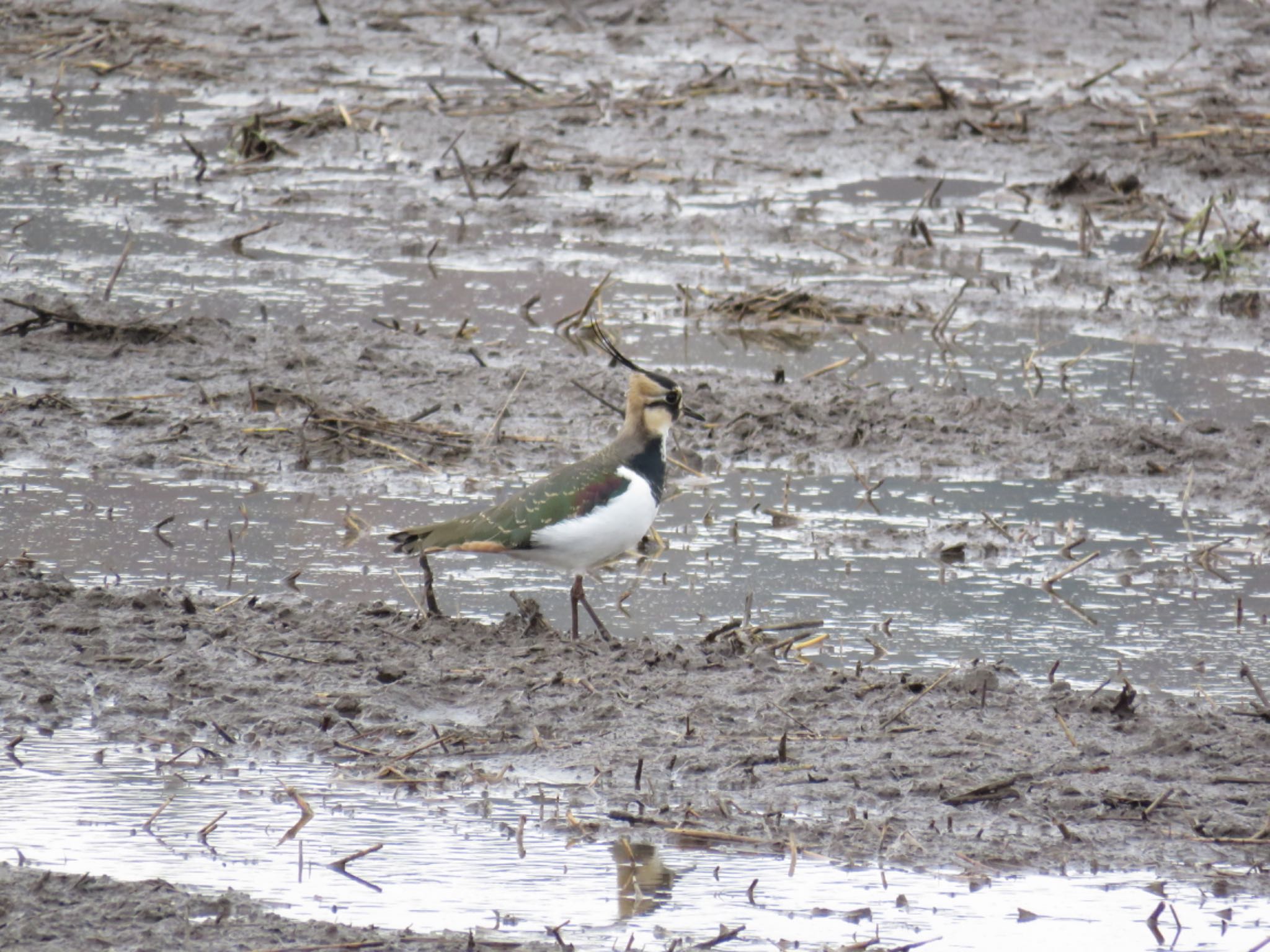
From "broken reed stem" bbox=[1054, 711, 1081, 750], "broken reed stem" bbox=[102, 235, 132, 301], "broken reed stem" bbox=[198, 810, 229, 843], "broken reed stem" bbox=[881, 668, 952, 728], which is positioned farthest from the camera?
"broken reed stem" bbox=[102, 235, 132, 301]

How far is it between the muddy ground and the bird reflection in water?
117 millimetres

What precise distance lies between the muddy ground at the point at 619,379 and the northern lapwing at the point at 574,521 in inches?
8.5

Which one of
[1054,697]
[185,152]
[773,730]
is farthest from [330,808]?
[185,152]

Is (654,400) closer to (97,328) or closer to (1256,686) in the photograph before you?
(1256,686)

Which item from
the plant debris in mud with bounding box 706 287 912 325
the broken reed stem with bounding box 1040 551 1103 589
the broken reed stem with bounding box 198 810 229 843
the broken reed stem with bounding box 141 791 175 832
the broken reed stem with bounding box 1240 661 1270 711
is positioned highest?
the broken reed stem with bounding box 1240 661 1270 711

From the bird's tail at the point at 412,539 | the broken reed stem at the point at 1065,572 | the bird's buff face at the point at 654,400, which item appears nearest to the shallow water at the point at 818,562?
the broken reed stem at the point at 1065,572

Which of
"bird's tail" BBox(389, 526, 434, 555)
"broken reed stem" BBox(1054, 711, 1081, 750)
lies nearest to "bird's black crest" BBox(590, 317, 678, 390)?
"bird's tail" BBox(389, 526, 434, 555)

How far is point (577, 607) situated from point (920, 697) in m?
1.12

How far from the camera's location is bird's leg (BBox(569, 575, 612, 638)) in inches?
223

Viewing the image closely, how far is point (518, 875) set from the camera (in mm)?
4223

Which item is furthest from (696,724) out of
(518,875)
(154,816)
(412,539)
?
(154,816)

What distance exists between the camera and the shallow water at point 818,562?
5949mm

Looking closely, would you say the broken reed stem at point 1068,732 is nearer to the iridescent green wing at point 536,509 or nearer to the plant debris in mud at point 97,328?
the iridescent green wing at point 536,509

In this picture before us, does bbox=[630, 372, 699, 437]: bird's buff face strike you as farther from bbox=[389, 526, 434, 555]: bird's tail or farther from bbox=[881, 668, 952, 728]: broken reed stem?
bbox=[881, 668, 952, 728]: broken reed stem
